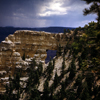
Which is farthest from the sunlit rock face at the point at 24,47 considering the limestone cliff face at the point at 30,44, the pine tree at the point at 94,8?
the pine tree at the point at 94,8

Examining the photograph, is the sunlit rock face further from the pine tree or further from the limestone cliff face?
the pine tree

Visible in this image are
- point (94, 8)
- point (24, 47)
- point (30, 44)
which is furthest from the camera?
point (30, 44)

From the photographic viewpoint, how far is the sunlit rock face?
31922 mm

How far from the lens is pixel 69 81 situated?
80.1 ft

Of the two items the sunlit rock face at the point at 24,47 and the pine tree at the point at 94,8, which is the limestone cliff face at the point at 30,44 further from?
the pine tree at the point at 94,8

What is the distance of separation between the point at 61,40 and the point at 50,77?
51.5 ft

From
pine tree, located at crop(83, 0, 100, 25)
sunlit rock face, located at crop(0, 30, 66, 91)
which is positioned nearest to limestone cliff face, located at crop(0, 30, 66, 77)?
sunlit rock face, located at crop(0, 30, 66, 91)

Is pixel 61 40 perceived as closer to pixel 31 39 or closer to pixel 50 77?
pixel 31 39

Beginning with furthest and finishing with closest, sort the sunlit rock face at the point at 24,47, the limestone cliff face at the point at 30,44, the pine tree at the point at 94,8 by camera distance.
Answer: the limestone cliff face at the point at 30,44, the sunlit rock face at the point at 24,47, the pine tree at the point at 94,8

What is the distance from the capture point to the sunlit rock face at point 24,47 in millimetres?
31922

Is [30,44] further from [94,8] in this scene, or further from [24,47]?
[94,8]

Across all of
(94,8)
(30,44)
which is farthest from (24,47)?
(94,8)

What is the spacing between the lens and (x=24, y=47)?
121 feet

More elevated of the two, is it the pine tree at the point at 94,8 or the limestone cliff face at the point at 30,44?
the pine tree at the point at 94,8
